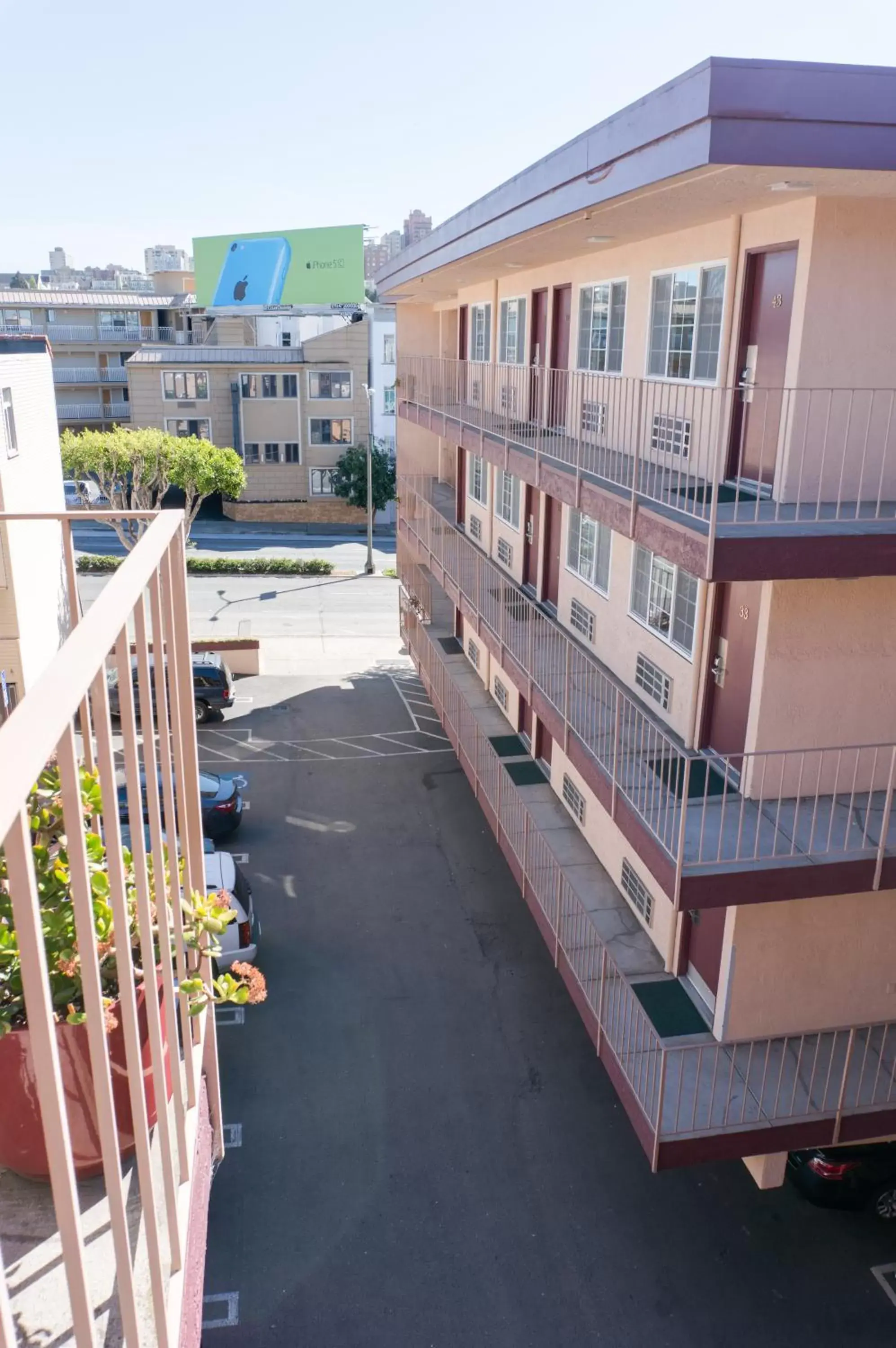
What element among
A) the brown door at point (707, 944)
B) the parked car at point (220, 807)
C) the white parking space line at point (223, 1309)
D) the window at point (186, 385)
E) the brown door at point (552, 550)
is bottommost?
the white parking space line at point (223, 1309)

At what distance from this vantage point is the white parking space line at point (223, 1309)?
11102 mm

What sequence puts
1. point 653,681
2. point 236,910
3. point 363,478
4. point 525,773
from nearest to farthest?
1. point 653,681
2. point 236,910
3. point 525,773
4. point 363,478

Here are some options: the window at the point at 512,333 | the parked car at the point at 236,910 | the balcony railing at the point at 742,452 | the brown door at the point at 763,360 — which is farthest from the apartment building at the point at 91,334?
the brown door at the point at 763,360

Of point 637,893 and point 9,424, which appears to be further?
point 9,424

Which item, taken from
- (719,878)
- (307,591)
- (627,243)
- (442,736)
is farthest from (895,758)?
(307,591)

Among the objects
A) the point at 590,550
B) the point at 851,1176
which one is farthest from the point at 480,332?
the point at 851,1176

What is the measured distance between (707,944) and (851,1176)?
3074mm

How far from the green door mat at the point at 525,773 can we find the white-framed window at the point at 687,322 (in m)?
7.94

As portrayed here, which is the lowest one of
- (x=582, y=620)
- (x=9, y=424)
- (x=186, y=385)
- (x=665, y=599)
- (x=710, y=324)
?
(x=582, y=620)

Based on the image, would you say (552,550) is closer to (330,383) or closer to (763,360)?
(763,360)

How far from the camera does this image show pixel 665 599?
1360 centimetres

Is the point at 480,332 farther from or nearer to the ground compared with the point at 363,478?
farther from the ground

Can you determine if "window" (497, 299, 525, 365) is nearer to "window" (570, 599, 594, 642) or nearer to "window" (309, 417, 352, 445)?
"window" (570, 599, 594, 642)

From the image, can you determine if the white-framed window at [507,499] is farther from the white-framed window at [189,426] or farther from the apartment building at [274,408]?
the white-framed window at [189,426]
